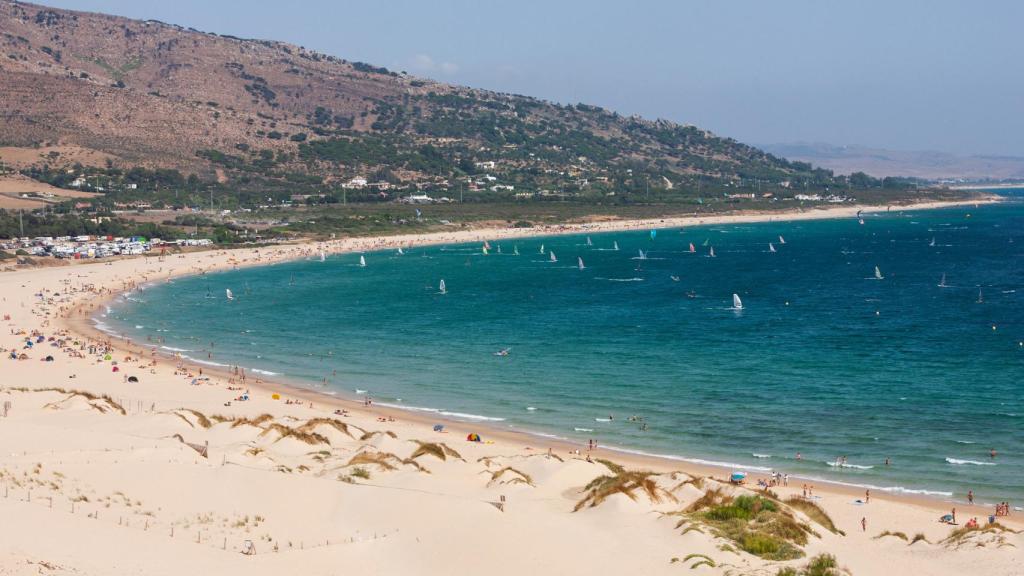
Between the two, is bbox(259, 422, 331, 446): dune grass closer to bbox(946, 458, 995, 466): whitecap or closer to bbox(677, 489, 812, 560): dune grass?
bbox(677, 489, 812, 560): dune grass

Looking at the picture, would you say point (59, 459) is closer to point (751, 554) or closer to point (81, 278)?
point (751, 554)

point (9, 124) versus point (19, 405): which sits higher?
point (9, 124)

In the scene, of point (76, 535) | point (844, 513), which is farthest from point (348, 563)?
→ point (844, 513)

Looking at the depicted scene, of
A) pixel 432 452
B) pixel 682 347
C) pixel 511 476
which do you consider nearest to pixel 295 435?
pixel 432 452

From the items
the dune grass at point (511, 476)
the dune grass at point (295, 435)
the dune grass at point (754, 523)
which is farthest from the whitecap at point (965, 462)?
the dune grass at point (295, 435)

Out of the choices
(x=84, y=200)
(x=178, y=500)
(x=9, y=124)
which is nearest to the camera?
(x=178, y=500)

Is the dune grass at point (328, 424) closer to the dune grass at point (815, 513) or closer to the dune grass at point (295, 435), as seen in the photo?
the dune grass at point (295, 435)

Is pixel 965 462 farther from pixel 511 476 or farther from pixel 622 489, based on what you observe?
pixel 511 476
